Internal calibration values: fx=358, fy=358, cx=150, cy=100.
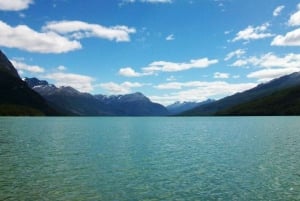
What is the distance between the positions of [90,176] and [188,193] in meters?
14.3

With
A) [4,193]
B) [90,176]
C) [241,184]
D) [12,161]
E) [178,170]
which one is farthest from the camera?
[12,161]

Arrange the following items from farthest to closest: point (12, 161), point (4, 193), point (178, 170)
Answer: point (12, 161) → point (178, 170) → point (4, 193)

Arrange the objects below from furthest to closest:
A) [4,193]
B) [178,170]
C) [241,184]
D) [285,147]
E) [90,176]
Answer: [285,147]
[178,170]
[90,176]
[241,184]
[4,193]

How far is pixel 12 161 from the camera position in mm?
56469

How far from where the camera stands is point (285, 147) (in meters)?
74.9

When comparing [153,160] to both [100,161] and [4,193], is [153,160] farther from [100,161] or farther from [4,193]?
[4,193]

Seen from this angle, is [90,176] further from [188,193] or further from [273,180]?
[273,180]

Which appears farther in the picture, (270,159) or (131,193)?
(270,159)

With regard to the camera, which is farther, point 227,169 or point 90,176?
point 227,169

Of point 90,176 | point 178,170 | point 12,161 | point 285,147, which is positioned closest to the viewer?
point 90,176

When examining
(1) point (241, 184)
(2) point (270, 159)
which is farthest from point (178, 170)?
(2) point (270, 159)

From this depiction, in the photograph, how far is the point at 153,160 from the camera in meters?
58.6

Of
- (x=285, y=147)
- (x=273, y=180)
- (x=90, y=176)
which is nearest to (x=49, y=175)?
(x=90, y=176)

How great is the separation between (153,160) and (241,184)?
2066cm
